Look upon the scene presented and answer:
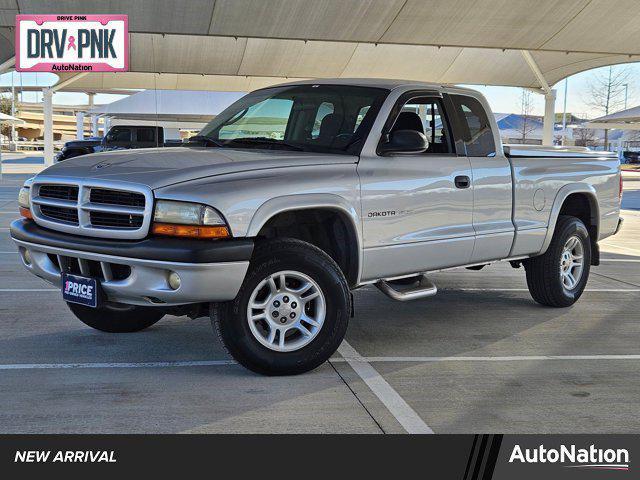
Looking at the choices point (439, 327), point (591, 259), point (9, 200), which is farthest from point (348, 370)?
point (9, 200)

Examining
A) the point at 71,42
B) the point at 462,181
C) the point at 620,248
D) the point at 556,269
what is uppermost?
the point at 71,42

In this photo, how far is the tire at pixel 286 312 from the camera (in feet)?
16.9

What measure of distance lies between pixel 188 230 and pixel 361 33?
782 inches

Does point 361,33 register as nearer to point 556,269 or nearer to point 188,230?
point 556,269

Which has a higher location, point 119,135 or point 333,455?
point 119,135

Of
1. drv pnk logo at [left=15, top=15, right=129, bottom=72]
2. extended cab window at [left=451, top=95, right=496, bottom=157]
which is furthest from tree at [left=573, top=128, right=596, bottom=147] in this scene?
extended cab window at [left=451, top=95, right=496, bottom=157]

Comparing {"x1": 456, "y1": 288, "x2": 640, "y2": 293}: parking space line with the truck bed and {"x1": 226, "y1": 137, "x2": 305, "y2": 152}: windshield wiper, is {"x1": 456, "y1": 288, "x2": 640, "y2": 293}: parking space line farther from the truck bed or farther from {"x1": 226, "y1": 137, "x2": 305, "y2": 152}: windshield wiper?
{"x1": 226, "y1": 137, "x2": 305, "y2": 152}: windshield wiper

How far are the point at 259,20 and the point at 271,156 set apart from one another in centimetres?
1817

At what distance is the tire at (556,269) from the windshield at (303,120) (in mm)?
2418

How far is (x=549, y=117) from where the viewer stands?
32281mm

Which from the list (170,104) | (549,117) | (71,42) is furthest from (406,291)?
(170,104)

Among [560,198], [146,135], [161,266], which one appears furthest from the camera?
[146,135]

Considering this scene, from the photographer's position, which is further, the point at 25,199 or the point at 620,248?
the point at 620,248

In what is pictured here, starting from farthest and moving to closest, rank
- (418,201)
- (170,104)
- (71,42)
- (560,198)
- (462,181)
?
(170,104)
(71,42)
(560,198)
(462,181)
(418,201)
